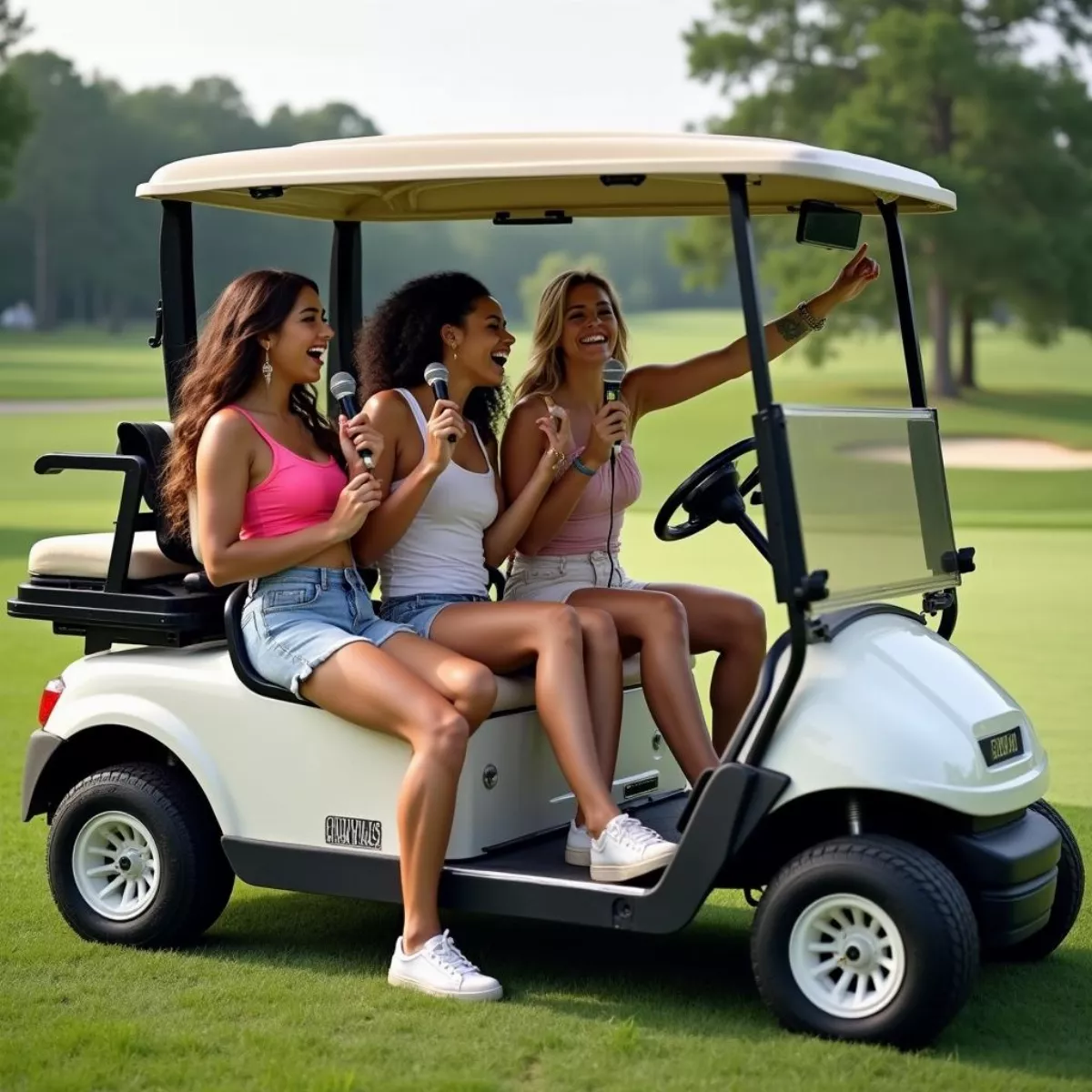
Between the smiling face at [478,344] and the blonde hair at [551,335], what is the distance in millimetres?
165

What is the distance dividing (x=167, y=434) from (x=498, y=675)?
3.14 ft

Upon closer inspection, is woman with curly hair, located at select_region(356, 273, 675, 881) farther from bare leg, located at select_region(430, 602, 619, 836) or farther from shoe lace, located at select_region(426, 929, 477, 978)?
shoe lace, located at select_region(426, 929, 477, 978)

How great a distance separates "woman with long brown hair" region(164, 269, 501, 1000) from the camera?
3.76 metres

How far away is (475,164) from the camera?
12.2 feet

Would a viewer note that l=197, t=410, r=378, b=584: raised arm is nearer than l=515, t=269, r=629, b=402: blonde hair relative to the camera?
Yes

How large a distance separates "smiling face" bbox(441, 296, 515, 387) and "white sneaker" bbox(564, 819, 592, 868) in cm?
101

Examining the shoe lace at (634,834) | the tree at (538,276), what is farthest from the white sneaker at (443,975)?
the tree at (538,276)

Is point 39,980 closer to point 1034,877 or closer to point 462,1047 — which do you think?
point 462,1047

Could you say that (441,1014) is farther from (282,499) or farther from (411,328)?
(411,328)

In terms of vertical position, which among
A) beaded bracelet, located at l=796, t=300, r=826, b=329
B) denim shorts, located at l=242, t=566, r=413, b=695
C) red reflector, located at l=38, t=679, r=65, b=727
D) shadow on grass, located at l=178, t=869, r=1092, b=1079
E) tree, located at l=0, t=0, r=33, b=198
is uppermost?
tree, located at l=0, t=0, r=33, b=198

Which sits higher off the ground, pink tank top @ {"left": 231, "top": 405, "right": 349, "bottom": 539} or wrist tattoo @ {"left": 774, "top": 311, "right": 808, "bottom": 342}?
wrist tattoo @ {"left": 774, "top": 311, "right": 808, "bottom": 342}

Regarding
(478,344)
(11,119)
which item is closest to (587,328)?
(478,344)

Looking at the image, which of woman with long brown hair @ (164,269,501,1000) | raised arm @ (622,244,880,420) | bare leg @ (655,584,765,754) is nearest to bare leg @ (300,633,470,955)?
woman with long brown hair @ (164,269,501,1000)

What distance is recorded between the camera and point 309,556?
3889 millimetres
